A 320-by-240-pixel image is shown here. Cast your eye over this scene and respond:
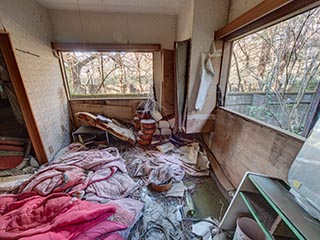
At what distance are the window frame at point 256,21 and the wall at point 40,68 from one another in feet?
8.98

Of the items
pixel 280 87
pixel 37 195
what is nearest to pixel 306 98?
pixel 280 87

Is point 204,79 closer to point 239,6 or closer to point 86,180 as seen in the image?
point 239,6

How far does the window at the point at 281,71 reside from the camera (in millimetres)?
1325

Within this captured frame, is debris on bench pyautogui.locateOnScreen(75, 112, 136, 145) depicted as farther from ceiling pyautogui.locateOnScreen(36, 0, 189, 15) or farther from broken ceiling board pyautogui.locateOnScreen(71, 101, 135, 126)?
ceiling pyautogui.locateOnScreen(36, 0, 189, 15)

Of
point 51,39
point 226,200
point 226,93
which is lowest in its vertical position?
point 226,200

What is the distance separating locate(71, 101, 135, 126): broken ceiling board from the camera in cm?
352

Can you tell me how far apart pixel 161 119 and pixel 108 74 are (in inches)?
61.9

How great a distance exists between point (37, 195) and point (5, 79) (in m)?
1.77

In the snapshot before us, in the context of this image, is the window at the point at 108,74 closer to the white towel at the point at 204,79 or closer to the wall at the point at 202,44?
the wall at the point at 202,44

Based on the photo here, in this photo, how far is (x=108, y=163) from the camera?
2.26 meters

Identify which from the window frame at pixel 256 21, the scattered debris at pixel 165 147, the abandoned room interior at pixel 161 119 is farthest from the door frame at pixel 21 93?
the window frame at pixel 256 21

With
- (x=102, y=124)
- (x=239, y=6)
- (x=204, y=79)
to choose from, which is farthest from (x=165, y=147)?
(x=239, y=6)

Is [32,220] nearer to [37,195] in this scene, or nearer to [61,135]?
[37,195]

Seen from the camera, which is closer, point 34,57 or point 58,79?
point 34,57
